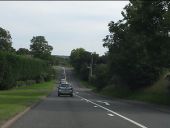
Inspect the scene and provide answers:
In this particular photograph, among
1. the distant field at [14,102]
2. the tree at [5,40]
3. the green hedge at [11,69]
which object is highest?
the tree at [5,40]

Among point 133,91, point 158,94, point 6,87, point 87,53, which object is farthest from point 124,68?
point 87,53

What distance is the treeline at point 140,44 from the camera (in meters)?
41.4

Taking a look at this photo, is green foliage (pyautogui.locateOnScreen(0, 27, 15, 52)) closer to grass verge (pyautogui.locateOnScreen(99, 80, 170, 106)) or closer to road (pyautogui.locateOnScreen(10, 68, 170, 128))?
grass verge (pyautogui.locateOnScreen(99, 80, 170, 106))

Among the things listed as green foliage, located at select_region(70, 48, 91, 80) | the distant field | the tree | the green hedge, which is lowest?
the distant field

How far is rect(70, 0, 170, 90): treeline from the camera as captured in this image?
41375 mm

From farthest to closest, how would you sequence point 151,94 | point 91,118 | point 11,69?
1. point 11,69
2. point 151,94
3. point 91,118

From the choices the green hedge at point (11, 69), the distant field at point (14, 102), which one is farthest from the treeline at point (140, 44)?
the green hedge at point (11, 69)

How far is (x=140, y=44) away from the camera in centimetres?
4612

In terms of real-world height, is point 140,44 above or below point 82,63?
below

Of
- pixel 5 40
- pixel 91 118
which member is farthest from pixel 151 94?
pixel 5 40

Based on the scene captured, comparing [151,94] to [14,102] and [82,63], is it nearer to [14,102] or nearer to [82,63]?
[14,102]

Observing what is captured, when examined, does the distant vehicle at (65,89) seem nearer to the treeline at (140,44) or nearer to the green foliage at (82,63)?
the treeline at (140,44)

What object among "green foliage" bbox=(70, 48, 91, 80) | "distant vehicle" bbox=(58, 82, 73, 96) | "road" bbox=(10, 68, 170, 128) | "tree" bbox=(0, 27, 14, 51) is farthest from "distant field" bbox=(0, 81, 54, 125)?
"green foliage" bbox=(70, 48, 91, 80)

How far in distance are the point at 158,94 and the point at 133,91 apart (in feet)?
40.6
